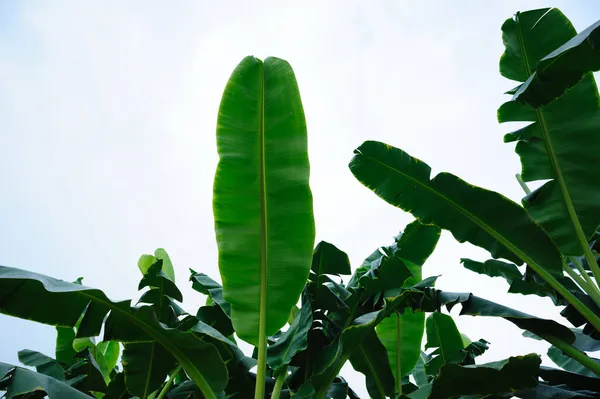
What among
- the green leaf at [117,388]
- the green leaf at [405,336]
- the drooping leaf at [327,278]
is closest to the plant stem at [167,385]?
the green leaf at [117,388]

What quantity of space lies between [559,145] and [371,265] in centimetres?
104

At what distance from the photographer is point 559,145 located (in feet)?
7.77

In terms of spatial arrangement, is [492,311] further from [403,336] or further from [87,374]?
[87,374]

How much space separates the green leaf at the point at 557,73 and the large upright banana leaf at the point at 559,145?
521 mm

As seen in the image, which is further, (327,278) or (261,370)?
(327,278)

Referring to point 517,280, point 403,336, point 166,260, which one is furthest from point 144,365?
point 517,280

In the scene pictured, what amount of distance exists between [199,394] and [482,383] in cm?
142

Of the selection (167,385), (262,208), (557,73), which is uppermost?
(557,73)

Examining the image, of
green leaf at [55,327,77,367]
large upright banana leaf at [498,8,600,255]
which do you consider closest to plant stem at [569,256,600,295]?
large upright banana leaf at [498,8,600,255]

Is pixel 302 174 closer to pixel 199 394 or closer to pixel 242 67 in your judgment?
pixel 242 67

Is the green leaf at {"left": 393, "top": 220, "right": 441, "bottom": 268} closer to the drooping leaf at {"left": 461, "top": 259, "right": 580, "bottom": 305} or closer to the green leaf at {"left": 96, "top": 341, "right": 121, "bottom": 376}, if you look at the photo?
the drooping leaf at {"left": 461, "top": 259, "right": 580, "bottom": 305}

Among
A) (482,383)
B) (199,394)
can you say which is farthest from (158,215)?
(482,383)

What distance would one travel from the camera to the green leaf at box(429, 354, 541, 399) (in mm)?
1964

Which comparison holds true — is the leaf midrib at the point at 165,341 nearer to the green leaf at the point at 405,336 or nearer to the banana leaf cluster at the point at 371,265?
the banana leaf cluster at the point at 371,265
